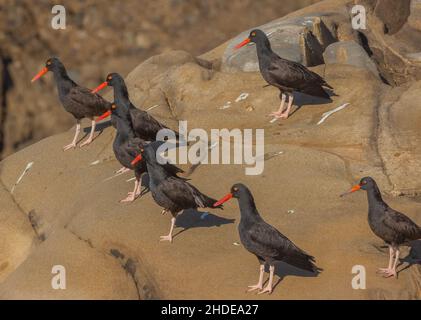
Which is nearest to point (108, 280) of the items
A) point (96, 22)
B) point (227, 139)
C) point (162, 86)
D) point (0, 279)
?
point (0, 279)

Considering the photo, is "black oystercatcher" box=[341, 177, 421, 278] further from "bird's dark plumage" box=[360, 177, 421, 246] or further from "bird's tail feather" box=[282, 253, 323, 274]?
"bird's tail feather" box=[282, 253, 323, 274]

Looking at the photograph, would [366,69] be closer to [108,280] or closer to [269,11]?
[108,280]

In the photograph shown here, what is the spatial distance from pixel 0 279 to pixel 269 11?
1941 centimetres

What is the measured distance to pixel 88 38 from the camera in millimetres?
29297

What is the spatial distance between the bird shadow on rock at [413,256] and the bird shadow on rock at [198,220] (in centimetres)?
251

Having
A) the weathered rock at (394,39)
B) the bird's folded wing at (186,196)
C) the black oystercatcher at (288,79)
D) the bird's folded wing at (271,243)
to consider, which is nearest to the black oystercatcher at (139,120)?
the black oystercatcher at (288,79)

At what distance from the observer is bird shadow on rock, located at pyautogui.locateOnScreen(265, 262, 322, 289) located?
10.6 metres

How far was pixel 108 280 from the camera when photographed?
11094 millimetres

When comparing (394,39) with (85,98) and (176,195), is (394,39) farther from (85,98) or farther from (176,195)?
(176,195)

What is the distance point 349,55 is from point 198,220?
6278 mm

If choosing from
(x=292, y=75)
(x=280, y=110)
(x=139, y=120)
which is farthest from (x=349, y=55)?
(x=139, y=120)

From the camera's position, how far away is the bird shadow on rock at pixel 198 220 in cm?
1215

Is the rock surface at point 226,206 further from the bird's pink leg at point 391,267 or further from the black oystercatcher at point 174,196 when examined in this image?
the black oystercatcher at point 174,196

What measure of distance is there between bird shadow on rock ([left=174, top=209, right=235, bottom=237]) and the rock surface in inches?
1.2
